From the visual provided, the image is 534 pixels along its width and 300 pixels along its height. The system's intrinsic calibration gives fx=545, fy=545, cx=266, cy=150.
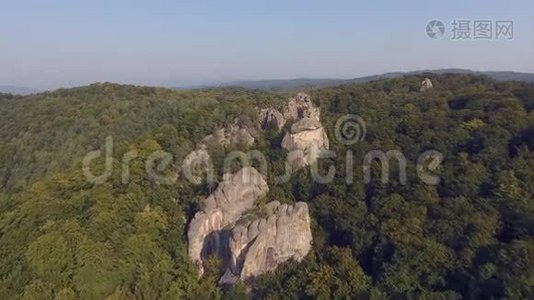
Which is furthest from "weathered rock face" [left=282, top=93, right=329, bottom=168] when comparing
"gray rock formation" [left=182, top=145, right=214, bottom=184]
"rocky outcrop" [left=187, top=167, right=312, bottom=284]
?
"gray rock formation" [left=182, top=145, right=214, bottom=184]

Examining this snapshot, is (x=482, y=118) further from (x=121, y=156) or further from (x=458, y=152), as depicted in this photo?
(x=121, y=156)

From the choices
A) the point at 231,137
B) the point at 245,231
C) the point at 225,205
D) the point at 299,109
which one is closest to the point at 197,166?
the point at 231,137

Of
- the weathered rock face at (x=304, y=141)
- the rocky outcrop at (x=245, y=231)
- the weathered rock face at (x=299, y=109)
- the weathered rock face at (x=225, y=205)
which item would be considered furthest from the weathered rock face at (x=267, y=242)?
the weathered rock face at (x=299, y=109)

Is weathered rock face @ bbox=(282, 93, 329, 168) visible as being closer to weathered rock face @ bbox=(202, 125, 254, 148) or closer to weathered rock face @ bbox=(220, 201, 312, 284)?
weathered rock face @ bbox=(202, 125, 254, 148)

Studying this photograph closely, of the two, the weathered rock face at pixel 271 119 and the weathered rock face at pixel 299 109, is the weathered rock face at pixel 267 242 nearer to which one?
the weathered rock face at pixel 271 119

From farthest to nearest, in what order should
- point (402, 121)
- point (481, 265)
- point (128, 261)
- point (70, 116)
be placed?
1. point (70, 116)
2. point (402, 121)
3. point (128, 261)
4. point (481, 265)

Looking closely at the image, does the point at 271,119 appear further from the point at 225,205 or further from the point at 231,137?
the point at 225,205

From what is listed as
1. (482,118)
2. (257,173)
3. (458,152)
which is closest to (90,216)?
(257,173)
